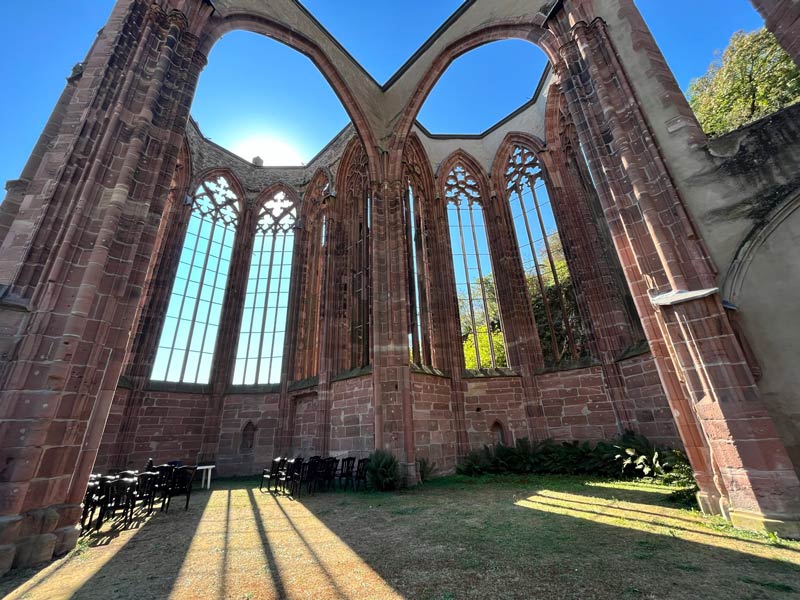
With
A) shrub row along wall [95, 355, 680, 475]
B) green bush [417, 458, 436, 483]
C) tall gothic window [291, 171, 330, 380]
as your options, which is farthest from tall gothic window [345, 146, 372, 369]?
green bush [417, 458, 436, 483]

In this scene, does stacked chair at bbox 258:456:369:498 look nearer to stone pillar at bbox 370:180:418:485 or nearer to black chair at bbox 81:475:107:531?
stone pillar at bbox 370:180:418:485

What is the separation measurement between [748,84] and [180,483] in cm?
2043

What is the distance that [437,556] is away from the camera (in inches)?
129

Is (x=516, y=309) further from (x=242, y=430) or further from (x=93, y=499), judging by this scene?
(x=93, y=499)

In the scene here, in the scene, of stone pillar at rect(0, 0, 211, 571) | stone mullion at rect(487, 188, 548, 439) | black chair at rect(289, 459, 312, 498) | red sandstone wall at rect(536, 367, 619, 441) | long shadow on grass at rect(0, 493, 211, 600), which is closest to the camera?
long shadow on grass at rect(0, 493, 211, 600)

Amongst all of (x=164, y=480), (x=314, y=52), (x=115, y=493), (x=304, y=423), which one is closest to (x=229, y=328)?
(x=304, y=423)

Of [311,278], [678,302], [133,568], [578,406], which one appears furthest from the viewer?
[311,278]

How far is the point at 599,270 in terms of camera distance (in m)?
10.0

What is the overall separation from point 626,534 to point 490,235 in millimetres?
10645

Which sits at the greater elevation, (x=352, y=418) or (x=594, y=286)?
(x=594, y=286)

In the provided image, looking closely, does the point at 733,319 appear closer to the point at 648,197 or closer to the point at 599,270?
the point at 648,197

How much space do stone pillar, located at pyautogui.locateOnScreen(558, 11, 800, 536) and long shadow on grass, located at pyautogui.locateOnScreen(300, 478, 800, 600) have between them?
681mm

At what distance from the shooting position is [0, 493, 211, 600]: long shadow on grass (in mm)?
2678

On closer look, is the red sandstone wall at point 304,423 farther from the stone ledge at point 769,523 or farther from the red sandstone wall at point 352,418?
the stone ledge at point 769,523
